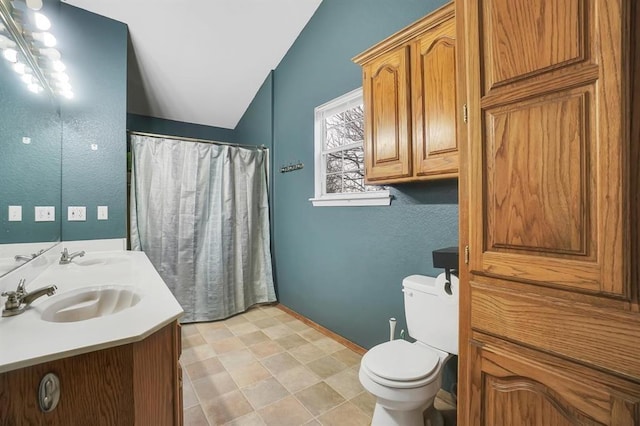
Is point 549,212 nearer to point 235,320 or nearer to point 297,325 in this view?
point 297,325

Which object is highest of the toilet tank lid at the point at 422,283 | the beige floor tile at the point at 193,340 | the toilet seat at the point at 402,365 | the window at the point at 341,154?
the window at the point at 341,154

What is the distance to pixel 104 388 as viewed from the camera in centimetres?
74

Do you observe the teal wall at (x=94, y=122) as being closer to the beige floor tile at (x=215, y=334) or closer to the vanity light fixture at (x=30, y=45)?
the vanity light fixture at (x=30, y=45)

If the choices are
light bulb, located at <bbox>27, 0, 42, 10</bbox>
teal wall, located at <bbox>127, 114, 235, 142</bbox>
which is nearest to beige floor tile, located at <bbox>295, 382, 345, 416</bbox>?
light bulb, located at <bbox>27, 0, 42, 10</bbox>

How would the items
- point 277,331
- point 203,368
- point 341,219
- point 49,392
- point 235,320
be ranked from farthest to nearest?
1. point 235,320
2. point 277,331
3. point 341,219
4. point 203,368
5. point 49,392

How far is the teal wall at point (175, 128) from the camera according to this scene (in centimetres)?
364

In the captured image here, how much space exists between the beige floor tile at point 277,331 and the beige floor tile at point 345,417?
1021mm

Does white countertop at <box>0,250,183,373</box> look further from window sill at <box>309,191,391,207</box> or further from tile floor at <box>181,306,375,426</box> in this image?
window sill at <box>309,191,391,207</box>

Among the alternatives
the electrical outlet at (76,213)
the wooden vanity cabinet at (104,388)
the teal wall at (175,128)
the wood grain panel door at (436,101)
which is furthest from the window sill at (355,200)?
the teal wall at (175,128)

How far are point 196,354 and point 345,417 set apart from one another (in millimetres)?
1316

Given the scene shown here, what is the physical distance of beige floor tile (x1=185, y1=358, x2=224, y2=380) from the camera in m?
1.91

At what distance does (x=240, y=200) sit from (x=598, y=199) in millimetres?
2920

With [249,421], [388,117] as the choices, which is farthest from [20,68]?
[249,421]

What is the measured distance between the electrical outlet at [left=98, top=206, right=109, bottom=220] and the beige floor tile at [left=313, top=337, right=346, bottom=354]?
2089 millimetres
